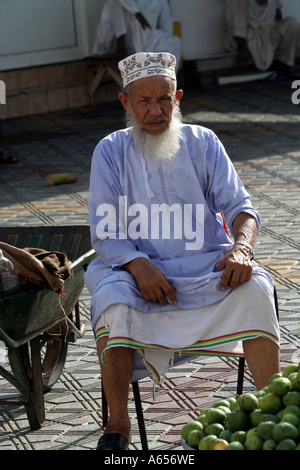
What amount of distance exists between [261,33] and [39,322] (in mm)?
11763

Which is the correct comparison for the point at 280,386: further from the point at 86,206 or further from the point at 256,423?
the point at 86,206

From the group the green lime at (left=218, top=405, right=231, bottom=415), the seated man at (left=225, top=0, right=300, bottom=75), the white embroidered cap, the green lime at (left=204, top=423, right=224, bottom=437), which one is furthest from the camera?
the seated man at (left=225, top=0, right=300, bottom=75)

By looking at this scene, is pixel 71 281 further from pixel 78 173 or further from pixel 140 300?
pixel 78 173

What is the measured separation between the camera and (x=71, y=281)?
13.8 feet

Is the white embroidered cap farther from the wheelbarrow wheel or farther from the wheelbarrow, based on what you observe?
the wheelbarrow wheel

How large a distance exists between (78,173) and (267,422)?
6975 millimetres

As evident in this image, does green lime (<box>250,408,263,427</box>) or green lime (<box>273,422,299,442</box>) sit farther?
green lime (<box>250,408,263,427</box>)

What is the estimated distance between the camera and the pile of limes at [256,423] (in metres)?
2.54

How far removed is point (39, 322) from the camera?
13.2 ft

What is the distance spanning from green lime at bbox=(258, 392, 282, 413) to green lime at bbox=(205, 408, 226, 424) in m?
0.12

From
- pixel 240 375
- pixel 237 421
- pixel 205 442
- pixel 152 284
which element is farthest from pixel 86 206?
pixel 205 442

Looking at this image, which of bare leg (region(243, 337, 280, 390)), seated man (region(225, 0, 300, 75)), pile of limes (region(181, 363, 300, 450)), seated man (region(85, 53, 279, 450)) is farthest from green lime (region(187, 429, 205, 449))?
seated man (region(225, 0, 300, 75))

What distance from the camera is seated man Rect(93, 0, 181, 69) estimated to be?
502 inches

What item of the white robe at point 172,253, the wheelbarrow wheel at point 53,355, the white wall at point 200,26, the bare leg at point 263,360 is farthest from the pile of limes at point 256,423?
the white wall at point 200,26
